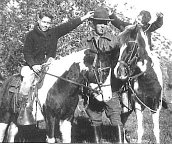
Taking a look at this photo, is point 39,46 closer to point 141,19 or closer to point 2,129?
point 2,129

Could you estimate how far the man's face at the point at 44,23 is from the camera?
20.8 ft

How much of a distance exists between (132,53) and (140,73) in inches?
15.9

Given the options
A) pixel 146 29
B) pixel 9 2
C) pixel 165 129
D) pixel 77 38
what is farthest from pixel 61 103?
pixel 9 2

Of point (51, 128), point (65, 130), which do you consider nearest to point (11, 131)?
point (51, 128)

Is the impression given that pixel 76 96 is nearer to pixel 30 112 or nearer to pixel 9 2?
pixel 30 112

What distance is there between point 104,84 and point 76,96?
2.37 feet

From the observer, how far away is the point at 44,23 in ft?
20.9

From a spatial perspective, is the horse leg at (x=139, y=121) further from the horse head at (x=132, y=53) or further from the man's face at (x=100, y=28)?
the man's face at (x=100, y=28)

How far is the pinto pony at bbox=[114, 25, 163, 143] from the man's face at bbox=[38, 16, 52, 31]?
1355 millimetres

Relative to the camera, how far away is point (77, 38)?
1040 cm

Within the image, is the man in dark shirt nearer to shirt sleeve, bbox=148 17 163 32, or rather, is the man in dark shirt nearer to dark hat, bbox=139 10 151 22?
dark hat, bbox=139 10 151 22

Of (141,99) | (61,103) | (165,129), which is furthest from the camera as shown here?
(165,129)

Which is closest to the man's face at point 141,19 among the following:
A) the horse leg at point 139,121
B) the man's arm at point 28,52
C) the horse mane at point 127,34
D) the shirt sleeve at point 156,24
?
the shirt sleeve at point 156,24

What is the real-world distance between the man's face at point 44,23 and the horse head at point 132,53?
136cm
